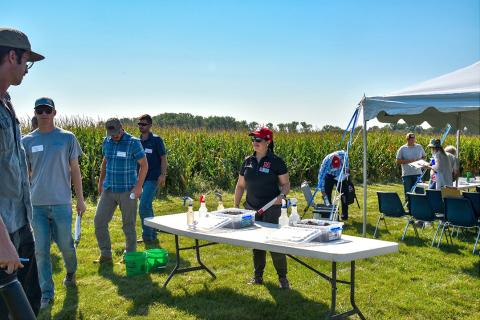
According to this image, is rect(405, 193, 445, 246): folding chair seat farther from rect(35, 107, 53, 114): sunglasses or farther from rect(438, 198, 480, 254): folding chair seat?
rect(35, 107, 53, 114): sunglasses

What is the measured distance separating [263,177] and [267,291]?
1.27 meters

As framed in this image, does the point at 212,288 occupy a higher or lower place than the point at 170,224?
lower

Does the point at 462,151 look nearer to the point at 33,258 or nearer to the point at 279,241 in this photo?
the point at 279,241

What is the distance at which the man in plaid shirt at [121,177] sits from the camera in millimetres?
6199

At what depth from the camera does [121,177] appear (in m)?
6.26

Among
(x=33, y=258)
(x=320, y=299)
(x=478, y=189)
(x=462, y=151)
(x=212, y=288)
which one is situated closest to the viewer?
(x=33, y=258)

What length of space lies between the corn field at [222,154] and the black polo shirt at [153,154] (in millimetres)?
5208

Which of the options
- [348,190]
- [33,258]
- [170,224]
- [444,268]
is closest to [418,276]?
[444,268]

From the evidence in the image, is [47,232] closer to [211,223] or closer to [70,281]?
[70,281]

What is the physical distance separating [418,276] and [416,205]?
6.96 feet

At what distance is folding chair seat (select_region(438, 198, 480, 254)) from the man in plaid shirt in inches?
180

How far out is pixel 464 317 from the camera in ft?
15.9

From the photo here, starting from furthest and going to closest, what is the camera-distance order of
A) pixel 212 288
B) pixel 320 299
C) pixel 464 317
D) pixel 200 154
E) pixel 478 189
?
pixel 200 154 → pixel 478 189 → pixel 212 288 → pixel 320 299 → pixel 464 317

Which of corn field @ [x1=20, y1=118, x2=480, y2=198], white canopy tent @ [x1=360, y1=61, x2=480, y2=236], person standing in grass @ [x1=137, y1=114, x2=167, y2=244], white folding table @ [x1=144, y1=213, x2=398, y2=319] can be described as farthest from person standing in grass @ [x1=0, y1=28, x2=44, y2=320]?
corn field @ [x1=20, y1=118, x2=480, y2=198]
